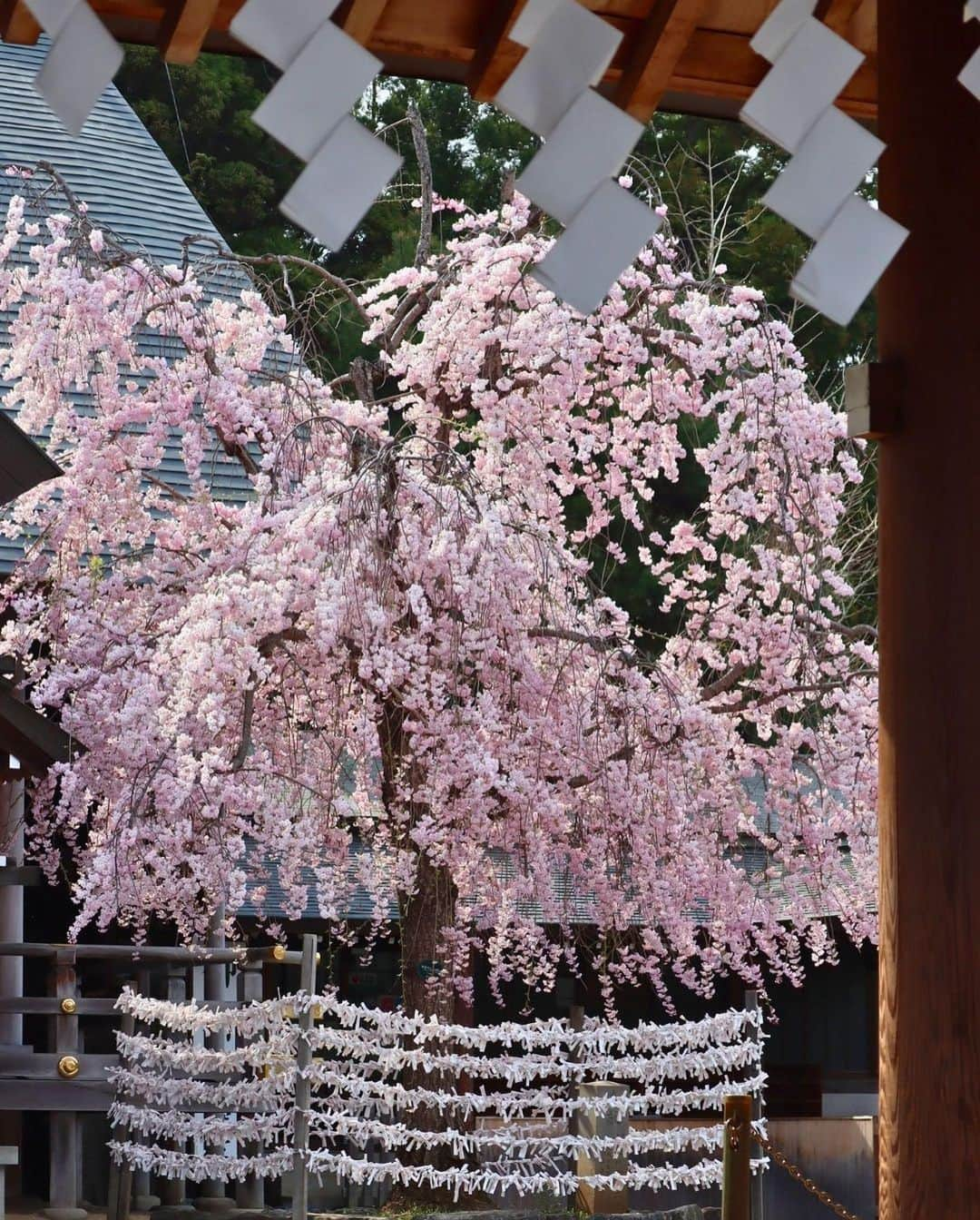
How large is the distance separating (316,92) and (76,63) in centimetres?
25

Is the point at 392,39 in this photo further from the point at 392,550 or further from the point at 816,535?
the point at 816,535

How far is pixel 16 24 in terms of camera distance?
251 centimetres

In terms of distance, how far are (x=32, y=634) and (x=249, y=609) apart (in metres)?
1.88

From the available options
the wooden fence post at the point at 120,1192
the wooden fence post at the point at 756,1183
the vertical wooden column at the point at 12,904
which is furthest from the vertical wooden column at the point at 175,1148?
the wooden fence post at the point at 756,1183

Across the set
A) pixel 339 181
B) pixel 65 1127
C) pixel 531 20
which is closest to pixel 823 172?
pixel 531 20

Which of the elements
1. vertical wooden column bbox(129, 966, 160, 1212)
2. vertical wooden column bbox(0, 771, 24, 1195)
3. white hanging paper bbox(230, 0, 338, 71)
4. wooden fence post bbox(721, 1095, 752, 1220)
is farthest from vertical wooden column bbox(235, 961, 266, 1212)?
white hanging paper bbox(230, 0, 338, 71)

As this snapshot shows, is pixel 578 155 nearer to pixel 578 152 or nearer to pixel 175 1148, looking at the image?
pixel 578 152

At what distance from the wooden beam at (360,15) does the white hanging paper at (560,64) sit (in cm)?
57

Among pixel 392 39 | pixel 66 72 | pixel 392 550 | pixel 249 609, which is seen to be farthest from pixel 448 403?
pixel 66 72

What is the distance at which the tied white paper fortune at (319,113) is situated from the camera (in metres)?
1.79

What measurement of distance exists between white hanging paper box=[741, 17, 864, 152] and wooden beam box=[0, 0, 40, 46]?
1073 millimetres

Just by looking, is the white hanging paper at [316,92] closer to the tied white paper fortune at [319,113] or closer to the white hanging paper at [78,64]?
the tied white paper fortune at [319,113]

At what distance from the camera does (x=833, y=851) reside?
37.0 feet

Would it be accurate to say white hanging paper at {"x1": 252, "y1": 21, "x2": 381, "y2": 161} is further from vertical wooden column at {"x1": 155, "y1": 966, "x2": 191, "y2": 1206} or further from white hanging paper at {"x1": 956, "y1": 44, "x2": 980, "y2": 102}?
A: vertical wooden column at {"x1": 155, "y1": 966, "x2": 191, "y2": 1206}
